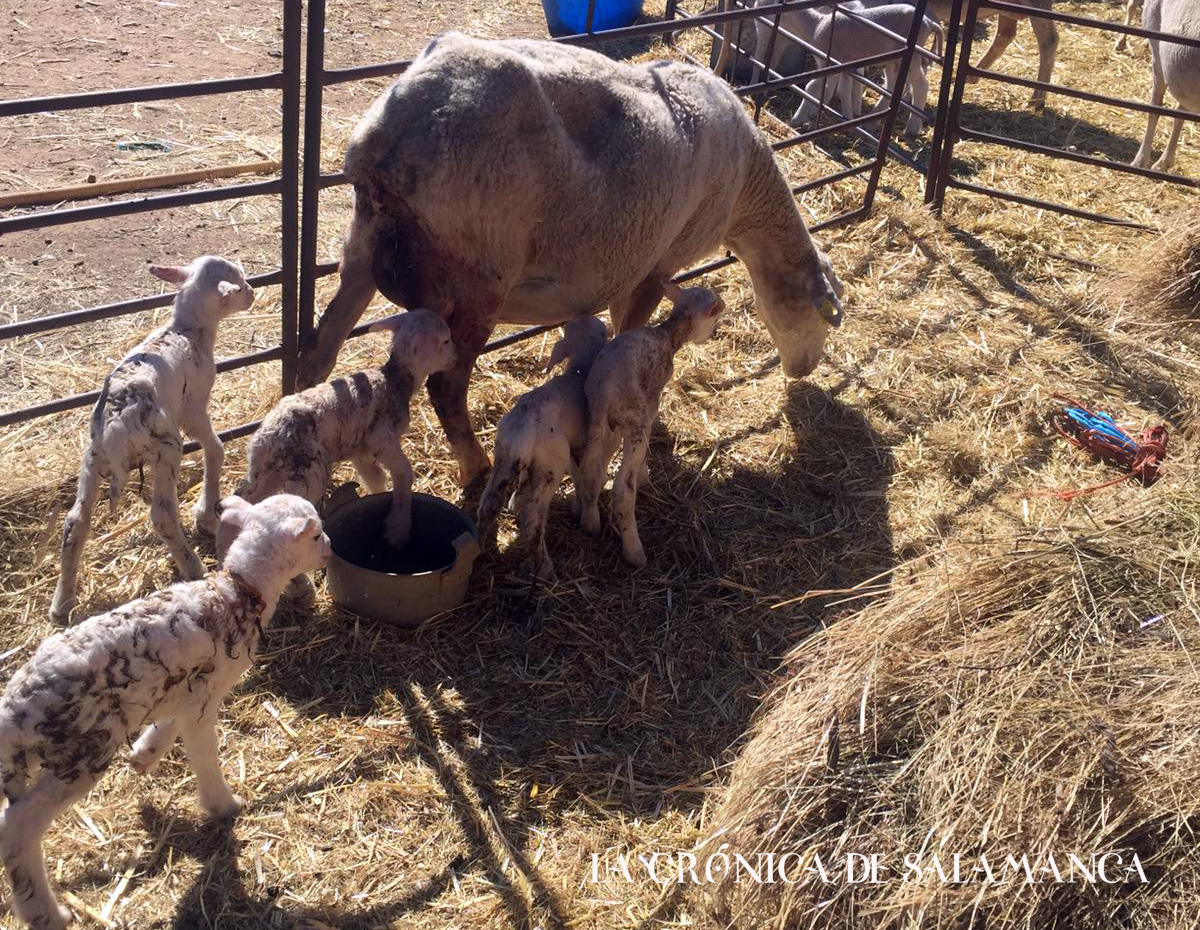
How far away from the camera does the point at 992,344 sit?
7258 mm

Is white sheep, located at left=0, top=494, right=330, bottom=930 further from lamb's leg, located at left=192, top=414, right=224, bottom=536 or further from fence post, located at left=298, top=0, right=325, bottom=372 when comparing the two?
fence post, located at left=298, top=0, right=325, bottom=372

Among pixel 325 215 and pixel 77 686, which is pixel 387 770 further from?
pixel 325 215

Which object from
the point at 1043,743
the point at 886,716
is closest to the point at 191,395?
the point at 886,716

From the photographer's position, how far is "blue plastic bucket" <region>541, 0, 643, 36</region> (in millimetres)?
11180

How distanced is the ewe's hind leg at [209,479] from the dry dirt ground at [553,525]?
256mm

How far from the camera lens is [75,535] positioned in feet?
14.1

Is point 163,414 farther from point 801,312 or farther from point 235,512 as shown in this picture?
point 801,312

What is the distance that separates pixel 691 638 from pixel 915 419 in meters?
2.43

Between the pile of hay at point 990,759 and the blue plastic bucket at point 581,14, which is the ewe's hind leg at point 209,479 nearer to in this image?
the pile of hay at point 990,759

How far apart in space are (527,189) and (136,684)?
2629mm

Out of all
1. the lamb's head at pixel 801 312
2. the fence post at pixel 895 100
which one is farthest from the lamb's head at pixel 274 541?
the fence post at pixel 895 100

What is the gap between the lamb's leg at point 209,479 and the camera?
4609mm

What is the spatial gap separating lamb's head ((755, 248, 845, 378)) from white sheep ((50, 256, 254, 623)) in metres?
3.09

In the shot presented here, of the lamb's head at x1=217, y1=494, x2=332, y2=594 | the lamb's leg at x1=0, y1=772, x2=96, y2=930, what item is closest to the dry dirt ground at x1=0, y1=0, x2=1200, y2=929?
the lamb's leg at x1=0, y1=772, x2=96, y2=930
